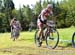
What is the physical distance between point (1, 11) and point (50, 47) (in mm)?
82219

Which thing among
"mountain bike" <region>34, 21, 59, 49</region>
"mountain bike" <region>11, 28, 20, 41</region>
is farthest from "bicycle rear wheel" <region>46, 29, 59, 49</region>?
"mountain bike" <region>11, 28, 20, 41</region>

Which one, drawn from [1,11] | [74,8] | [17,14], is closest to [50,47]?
[74,8]

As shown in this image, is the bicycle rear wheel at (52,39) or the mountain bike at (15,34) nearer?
the bicycle rear wheel at (52,39)

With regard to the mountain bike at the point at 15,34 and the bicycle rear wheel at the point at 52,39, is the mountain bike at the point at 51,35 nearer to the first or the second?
the bicycle rear wheel at the point at 52,39

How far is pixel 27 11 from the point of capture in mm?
85875

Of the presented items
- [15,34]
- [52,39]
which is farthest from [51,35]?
[15,34]

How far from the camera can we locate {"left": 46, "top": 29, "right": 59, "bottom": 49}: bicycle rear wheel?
47.3ft

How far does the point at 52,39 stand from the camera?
14.8 m

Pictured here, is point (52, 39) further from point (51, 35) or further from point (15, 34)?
point (15, 34)

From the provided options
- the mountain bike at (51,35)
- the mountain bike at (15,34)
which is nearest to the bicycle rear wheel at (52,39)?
the mountain bike at (51,35)

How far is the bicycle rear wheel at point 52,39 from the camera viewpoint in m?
14.4

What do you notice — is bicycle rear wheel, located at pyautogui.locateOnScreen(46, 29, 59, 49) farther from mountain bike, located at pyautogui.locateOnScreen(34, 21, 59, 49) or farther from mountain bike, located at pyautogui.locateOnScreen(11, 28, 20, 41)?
mountain bike, located at pyautogui.locateOnScreen(11, 28, 20, 41)

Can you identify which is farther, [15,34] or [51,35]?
[15,34]

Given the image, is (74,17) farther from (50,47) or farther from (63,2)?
(50,47)
